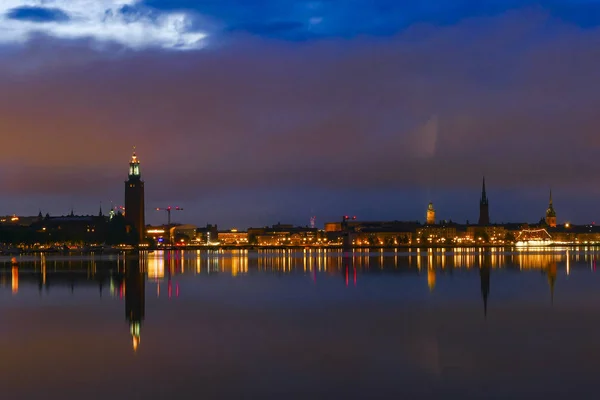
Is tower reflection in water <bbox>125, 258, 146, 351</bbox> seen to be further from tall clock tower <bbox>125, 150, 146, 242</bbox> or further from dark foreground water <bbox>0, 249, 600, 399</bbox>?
tall clock tower <bbox>125, 150, 146, 242</bbox>

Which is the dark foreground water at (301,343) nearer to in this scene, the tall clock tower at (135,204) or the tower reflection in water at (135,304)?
the tower reflection in water at (135,304)

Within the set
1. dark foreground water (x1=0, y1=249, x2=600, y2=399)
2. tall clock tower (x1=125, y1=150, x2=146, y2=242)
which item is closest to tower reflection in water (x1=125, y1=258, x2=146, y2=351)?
dark foreground water (x1=0, y1=249, x2=600, y2=399)

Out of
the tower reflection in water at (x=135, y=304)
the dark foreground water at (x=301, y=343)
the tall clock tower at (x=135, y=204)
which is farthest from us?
the tall clock tower at (x=135, y=204)

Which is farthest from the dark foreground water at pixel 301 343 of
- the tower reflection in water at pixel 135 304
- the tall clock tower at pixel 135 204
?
the tall clock tower at pixel 135 204

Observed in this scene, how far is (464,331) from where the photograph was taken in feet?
75.2

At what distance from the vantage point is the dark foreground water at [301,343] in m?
15.8

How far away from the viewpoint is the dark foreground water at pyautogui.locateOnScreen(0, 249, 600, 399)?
15.8m

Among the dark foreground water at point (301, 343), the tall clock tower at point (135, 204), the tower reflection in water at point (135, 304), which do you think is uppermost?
the tall clock tower at point (135, 204)

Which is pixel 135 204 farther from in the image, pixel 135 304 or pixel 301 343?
pixel 301 343

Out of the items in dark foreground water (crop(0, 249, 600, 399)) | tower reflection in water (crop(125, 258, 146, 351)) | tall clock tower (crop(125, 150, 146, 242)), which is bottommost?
dark foreground water (crop(0, 249, 600, 399))

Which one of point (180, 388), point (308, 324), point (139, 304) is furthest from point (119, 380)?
point (139, 304)

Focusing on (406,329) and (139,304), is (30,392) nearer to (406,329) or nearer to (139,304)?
(406,329)

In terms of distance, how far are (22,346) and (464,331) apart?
1090cm

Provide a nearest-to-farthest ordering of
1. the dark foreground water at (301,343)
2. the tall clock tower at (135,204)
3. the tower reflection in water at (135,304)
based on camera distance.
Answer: the dark foreground water at (301,343) → the tower reflection in water at (135,304) → the tall clock tower at (135,204)
